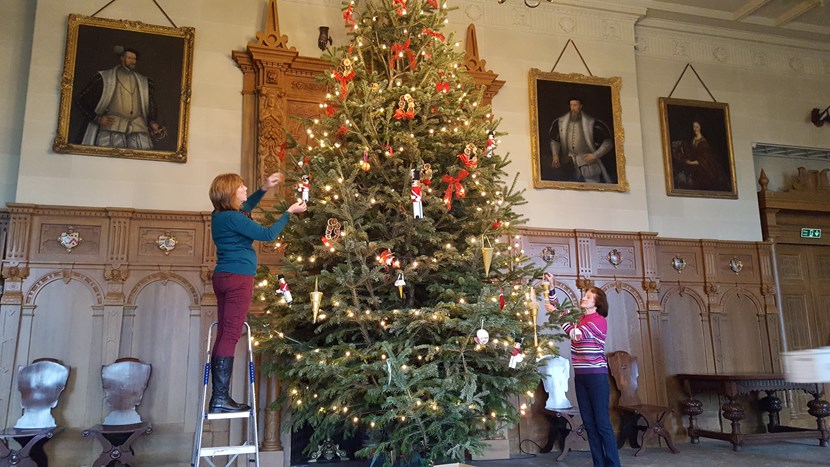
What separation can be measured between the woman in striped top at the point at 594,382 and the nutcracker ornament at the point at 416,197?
1.21 meters

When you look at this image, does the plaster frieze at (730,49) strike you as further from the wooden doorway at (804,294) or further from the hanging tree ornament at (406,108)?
the hanging tree ornament at (406,108)

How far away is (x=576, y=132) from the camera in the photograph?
26.1 feet

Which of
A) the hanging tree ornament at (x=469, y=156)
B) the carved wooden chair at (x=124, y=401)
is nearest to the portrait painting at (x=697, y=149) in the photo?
the hanging tree ornament at (x=469, y=156)

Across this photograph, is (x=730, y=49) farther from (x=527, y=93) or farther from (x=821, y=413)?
(x=821, y=413)

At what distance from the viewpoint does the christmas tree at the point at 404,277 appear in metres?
4.35

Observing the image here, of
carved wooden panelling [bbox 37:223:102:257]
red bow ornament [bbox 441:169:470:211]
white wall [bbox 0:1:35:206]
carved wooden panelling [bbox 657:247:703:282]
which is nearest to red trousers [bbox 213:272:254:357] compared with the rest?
red bow ornament [bbox 441:169:470:211]

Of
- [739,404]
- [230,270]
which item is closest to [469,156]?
[230,270]

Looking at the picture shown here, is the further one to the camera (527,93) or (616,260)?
(527,93)

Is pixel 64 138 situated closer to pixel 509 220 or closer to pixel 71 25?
pixel 71 25

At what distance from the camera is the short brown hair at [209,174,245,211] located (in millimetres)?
4207

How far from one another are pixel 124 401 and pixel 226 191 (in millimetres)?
2892

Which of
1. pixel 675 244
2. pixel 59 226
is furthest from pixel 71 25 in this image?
pixel 675 244

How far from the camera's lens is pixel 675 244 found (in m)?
8.14

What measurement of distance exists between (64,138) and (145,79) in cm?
103
